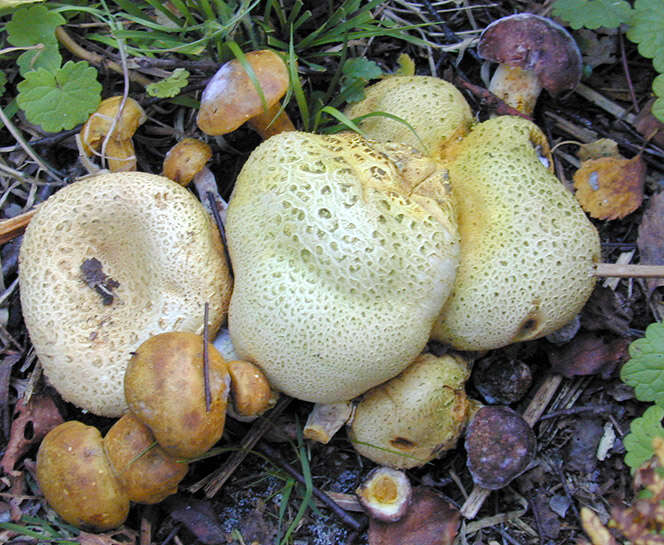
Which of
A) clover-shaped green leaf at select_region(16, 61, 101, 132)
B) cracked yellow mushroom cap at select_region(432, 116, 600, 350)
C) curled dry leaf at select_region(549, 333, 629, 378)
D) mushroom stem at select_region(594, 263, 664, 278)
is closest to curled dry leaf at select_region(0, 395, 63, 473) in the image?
clover-shaped green leaf at select_region(16, 61, 101, 132)

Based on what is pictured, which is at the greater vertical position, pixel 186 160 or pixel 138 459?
pixel 186 160

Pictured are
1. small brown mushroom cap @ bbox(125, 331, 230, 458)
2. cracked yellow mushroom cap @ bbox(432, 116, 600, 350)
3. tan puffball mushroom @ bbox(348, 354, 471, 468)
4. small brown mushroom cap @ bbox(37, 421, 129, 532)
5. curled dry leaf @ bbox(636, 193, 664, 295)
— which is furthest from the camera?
curled dry leaf @ bbox(636, 193, 664, 295)

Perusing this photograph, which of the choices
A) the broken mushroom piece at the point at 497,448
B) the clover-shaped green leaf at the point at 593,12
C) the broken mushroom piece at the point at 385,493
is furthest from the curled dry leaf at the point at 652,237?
the broken mushroom piece at the point at 385,493

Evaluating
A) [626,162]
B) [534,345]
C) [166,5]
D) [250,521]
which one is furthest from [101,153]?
[626,162]

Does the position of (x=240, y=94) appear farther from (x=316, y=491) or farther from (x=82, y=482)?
(x=316, y=491)

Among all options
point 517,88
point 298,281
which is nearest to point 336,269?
point 298,281

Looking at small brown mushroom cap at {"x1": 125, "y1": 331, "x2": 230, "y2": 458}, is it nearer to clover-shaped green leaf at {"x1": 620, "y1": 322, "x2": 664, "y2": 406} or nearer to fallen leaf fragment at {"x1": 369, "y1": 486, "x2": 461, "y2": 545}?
fallen leaf fragment at {"x1": 369, "y1": 486, "x2": 461, "y2": 545}

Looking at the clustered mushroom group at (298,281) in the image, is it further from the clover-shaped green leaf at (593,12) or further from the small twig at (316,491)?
the clover-shaped green leaf at (593,12)

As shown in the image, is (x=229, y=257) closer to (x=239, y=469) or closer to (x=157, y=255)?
(x=157, y=255)
